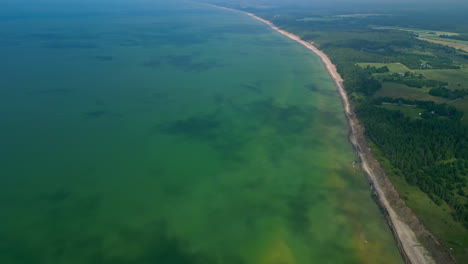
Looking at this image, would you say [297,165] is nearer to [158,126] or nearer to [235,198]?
[235,198]

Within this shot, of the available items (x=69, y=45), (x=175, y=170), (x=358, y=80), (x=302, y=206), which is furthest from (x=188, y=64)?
(x=302, y=206)

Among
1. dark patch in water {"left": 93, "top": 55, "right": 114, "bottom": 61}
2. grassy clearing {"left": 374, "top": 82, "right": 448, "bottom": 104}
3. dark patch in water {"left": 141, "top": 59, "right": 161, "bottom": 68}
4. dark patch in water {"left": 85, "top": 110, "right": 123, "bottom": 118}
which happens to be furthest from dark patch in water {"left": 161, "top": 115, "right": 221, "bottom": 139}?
dark patch in water {"left": 93, "top": 55, "right": 114, "bottom": 61}

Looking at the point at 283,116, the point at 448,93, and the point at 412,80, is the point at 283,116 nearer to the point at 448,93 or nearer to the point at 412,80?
the point at 448,93

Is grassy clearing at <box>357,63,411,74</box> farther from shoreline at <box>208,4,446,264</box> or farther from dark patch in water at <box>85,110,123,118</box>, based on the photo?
dark patch in water at <box>85,110,123,118</box>

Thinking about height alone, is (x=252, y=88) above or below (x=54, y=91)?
below

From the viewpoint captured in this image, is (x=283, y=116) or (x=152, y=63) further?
(x=152, y=63)

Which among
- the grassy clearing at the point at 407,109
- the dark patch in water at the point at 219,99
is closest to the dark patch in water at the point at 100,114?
the dark patch in water at the point at 219,99
